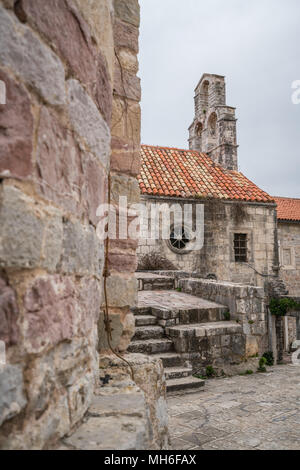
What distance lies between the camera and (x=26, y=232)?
1.09m

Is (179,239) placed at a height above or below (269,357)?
above

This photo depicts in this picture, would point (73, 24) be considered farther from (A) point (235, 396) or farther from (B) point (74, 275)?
(A) point (235, 396)

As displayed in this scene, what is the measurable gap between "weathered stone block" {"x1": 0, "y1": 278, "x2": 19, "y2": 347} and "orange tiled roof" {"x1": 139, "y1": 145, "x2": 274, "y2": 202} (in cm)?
1055

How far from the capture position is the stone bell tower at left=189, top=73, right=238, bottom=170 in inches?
582

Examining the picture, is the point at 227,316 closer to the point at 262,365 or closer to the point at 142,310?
the point at 262,365

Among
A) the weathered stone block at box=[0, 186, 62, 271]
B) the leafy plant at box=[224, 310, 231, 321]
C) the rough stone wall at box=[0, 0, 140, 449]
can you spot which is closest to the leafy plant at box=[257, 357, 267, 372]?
the leafy plant at box=[224, 310, 231, 321]

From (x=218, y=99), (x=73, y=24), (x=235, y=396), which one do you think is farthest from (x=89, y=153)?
(x=218, y=99)

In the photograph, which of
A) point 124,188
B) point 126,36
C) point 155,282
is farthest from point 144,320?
point 126,36

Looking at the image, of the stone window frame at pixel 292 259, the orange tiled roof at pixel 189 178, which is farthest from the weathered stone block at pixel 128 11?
the stone window frame at pixel 292 259

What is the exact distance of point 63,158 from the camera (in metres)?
1.35

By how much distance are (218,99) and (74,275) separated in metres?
15.1

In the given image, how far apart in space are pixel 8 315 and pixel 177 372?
474 cm

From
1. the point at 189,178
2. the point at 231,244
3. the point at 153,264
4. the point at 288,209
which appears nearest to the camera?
the point at 153,264
